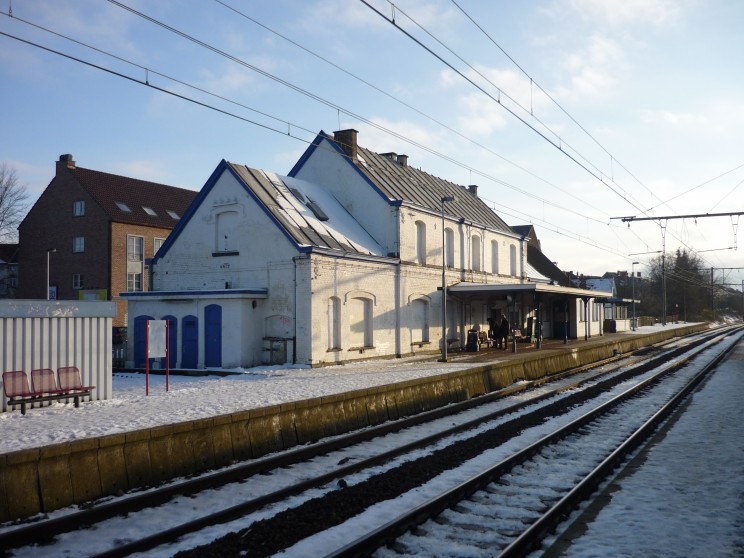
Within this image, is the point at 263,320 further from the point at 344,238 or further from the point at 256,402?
the point at 256,402

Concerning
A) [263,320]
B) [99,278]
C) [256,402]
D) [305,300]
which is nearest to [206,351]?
[263,320]

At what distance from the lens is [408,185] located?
105ft

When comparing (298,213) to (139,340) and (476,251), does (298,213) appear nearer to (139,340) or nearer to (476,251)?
(139,340)

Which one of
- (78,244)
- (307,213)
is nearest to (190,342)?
(307,213)

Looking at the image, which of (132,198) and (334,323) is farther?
(132,198)

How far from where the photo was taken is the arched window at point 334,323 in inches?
922

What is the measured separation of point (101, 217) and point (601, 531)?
4263 centimetres

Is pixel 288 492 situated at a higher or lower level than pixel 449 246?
lower

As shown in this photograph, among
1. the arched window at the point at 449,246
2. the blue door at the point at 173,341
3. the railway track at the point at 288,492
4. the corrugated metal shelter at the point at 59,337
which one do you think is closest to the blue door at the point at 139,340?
the blue door at the point at 173,341

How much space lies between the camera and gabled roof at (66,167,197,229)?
146 ft

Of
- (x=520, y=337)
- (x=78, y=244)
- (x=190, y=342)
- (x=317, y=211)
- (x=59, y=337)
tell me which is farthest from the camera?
(x=78, y=244)

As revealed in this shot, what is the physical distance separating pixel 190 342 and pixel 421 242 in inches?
452

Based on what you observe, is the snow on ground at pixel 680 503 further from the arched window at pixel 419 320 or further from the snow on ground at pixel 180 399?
the arched window at pixel 419 320

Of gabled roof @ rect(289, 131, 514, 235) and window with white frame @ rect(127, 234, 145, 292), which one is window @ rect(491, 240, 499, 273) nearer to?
gabled roof @ rect(289, 131, 514, 235)
